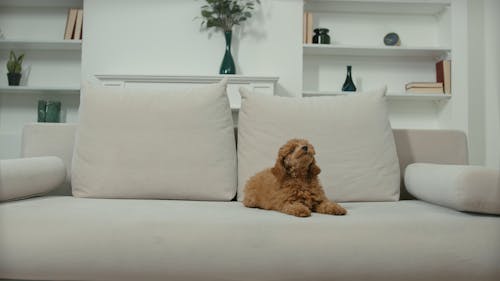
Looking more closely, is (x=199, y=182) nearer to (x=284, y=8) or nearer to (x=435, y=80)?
(x=284, y=8)

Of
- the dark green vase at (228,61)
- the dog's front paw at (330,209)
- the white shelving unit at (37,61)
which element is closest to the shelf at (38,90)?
the white shelving unit at (37,61)

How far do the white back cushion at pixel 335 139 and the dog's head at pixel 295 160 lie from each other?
30 centimetres

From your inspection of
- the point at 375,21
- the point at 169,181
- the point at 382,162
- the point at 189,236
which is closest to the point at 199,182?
the point at 169,181

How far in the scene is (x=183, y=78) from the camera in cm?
339

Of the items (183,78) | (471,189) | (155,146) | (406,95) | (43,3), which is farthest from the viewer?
(43,3)

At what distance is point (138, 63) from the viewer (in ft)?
11.9

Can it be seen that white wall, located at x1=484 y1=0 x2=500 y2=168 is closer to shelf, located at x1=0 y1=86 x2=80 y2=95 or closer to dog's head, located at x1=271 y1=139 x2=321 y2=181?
dog's head, located at x1=271 y1=139 x2=321 y2=181

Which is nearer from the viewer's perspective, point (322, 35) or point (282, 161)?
point (282, 161)

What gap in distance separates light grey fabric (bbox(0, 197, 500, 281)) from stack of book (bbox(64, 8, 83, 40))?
2.92m

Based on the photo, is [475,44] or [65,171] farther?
[475,44]

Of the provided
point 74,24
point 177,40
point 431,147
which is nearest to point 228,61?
point 177,40

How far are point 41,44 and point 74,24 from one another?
345 mm

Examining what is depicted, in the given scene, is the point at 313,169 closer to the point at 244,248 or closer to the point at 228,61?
the point at 244,248

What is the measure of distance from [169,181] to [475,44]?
129 inches
